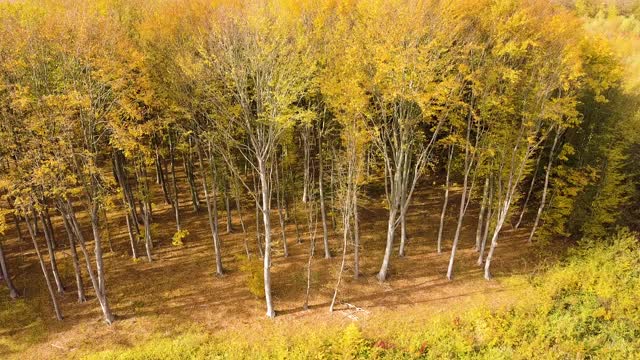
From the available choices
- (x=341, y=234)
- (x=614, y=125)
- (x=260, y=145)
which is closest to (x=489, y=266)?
(x=341, y=234)

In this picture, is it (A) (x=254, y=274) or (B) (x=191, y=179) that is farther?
(B) (x=191, y=179)

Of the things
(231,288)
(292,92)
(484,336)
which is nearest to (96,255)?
(231,288)

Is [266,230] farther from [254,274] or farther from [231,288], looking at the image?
[231,288]

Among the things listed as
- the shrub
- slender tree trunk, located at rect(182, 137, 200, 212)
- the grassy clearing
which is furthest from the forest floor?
slender tree trunk, located at rect(182, 137, 200, 212)

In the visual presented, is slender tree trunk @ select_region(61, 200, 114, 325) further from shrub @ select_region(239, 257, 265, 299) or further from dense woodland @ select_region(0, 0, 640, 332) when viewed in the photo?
shrub @ select_region(239, 257, 265, 299)

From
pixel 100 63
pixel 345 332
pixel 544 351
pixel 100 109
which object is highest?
pixel 100 63

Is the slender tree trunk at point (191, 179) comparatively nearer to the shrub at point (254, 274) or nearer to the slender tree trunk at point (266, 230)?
the shrub at point (254, 274)

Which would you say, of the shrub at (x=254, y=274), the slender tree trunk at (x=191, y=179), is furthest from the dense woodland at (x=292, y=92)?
the slender tree trunk at (x=191, y=179)

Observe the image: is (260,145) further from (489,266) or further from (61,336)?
(489,266)
